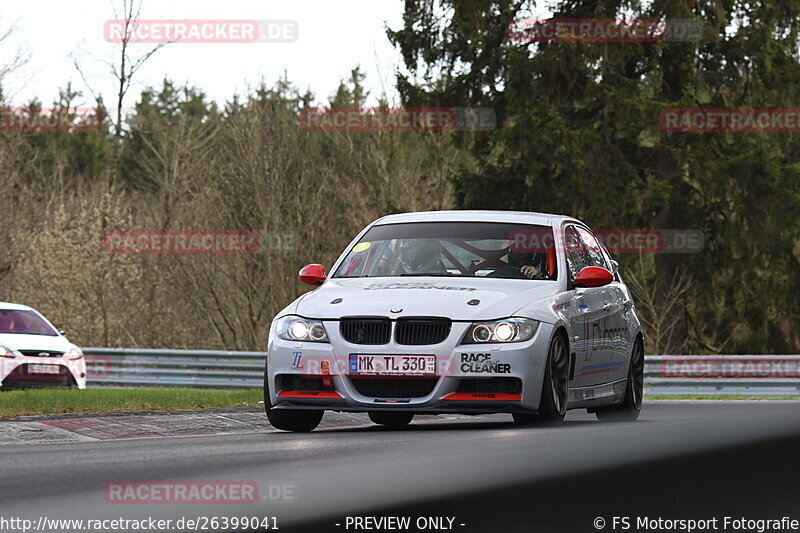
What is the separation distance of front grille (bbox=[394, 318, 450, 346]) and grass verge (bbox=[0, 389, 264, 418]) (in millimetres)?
4053

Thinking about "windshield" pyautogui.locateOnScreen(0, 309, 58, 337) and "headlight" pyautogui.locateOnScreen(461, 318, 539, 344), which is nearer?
"headlight" pyautogui.locateOnScreen(461, 318, 539, 344)

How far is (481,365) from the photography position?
10180mm

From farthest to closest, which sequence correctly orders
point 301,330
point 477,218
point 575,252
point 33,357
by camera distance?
point 33,357
point 575,252
point 477,218
point 301,330

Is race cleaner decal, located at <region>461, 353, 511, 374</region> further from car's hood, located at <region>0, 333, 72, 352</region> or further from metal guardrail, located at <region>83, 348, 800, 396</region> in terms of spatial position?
metal guardrail, located at <region>83, 348, 800, 396</region>

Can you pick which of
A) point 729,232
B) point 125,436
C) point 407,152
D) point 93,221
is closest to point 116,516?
point 125,436

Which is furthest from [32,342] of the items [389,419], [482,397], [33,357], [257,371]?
[482,397]

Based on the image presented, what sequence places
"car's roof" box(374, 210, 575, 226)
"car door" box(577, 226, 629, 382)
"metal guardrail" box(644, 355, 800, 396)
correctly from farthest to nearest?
1. "metal guardrail" box(644, 355, 800, 396)
2. "car door" box(577, 226, 629, 382)
3. "car's roof" box(374, 210, 575, 226)

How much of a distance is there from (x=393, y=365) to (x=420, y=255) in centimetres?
175

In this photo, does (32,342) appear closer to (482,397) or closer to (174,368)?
(174,368)

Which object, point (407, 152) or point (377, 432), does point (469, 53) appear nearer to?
point (407, 152)

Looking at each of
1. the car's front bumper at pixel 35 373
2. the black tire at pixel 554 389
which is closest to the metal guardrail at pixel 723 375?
the car's front bumper at pixel 35 373

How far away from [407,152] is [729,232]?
383 inches

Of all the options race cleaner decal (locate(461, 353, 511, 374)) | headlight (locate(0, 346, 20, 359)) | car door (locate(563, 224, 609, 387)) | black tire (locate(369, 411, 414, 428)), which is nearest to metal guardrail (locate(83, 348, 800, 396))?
headlight (locate(0, 346, 20, 359))

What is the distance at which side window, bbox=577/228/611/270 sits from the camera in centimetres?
1291
